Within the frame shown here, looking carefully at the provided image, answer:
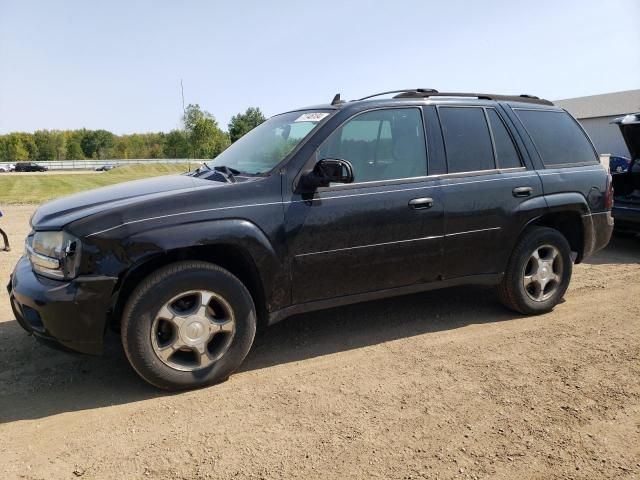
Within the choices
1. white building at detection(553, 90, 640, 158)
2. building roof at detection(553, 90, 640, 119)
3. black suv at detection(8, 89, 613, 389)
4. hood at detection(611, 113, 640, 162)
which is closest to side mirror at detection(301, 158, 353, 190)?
black suv at detection(8, 89, 613, 389)

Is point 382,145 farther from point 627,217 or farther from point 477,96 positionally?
point 627,217

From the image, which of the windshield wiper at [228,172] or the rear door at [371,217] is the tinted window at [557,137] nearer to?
the rear door at [371,217]

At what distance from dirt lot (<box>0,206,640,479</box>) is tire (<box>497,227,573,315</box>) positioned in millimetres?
188

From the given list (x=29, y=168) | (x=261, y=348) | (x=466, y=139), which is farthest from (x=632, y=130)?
(x=29, y=168)

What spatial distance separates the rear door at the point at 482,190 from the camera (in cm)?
430

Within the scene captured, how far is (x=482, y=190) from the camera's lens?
4.39 metres

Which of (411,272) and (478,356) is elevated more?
(411,272)

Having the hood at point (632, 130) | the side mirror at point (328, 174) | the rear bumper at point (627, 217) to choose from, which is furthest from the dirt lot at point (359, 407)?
the hood at point (632, 130)

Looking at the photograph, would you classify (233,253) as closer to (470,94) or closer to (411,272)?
(411,272)

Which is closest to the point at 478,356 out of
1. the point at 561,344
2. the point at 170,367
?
the point at 561,344

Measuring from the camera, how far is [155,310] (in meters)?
3.26

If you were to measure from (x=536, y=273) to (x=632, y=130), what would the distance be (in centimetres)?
442

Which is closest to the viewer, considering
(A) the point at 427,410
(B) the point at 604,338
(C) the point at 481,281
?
(A) the point at 427,410

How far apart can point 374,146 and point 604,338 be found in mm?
2477
